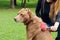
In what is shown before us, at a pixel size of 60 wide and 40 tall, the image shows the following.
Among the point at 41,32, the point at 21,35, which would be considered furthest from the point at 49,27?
the point at 21,35

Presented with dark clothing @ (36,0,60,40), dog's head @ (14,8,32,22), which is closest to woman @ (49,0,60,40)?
dark clothing @ (36,0,60,40)

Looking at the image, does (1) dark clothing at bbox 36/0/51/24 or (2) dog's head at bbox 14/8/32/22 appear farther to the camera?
(1) dark clothing at bbox 36/0/51/24

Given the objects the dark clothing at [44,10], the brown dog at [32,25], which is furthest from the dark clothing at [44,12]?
the brown dog at [32,25]

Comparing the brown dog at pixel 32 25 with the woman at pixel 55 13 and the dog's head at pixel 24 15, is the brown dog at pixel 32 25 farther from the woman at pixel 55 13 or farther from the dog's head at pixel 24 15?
the woman at pixel 55 13

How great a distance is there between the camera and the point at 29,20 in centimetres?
608

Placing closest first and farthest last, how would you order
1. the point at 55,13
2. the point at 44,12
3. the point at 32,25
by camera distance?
the point at 55,13, the point at 32,25, the point at 44,12

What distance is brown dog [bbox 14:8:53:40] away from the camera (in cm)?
602

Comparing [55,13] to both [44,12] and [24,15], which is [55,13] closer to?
[44,12]

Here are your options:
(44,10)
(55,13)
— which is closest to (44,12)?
(44,10)

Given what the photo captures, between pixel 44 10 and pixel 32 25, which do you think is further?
pixel 44 10

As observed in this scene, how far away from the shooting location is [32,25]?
239 inches

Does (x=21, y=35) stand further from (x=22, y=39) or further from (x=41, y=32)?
(x=41, y=32)

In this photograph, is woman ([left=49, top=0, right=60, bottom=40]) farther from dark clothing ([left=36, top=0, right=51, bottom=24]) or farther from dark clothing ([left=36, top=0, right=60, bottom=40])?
dark clothing ([left=36, top=0, right=51, bottom=24])

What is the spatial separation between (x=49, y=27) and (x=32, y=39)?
472 millimetres
